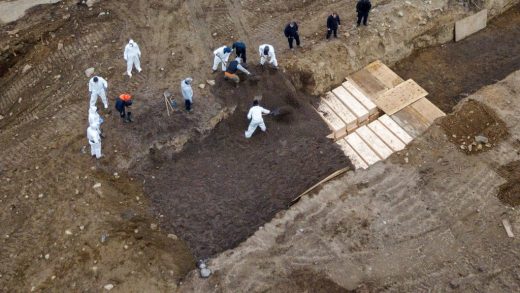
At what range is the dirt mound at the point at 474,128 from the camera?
1124cm

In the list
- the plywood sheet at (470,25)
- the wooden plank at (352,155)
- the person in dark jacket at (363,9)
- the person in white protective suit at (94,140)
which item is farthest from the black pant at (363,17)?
the person in white protective suit at (94,140)

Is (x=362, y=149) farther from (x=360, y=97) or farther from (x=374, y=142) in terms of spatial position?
(x=360, y=97)

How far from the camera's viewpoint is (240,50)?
12539mm

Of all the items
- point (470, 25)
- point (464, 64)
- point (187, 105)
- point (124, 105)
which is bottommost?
point (464, 64)

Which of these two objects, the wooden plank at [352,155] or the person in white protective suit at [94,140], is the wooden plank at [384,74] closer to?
the wooden plank at [352,155]

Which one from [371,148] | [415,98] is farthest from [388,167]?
[415,98]

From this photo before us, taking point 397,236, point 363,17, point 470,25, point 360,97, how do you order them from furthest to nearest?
point 470,25 → point 363,17 → point 360,97 → point 397,236

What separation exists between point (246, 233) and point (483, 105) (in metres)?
7.29

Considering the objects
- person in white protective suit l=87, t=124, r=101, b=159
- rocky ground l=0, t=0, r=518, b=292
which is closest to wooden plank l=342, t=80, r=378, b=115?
rocky ground l=0, t=0, r=518, b=292

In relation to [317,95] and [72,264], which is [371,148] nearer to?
[317,95]

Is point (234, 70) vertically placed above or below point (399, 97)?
above

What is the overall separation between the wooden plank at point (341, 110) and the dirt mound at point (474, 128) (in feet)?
7.70

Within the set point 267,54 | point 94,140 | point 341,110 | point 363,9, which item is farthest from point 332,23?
point 94,140

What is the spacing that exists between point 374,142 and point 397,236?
3.00m
